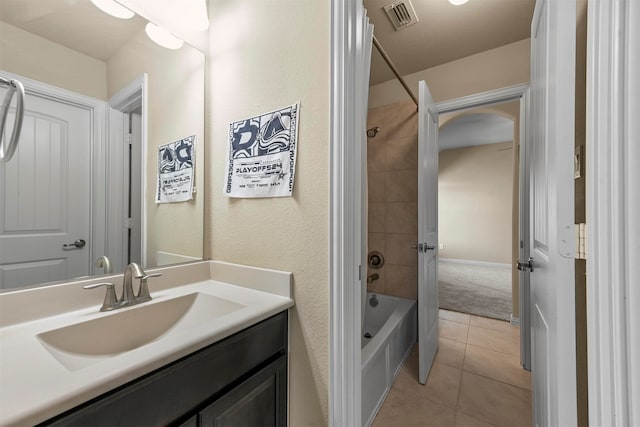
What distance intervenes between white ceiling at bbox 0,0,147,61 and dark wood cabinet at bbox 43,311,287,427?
1204 mm

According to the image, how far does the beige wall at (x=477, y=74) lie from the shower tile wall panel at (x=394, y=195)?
0.24m

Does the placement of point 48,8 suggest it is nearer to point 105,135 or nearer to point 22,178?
point 105,135

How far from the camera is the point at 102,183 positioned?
1.02 m

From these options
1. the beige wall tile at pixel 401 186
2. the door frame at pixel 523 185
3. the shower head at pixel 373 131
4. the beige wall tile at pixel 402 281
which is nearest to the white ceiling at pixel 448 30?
the door frame at pixel 523 185

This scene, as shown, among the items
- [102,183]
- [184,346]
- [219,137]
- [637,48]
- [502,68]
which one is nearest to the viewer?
[637,48]

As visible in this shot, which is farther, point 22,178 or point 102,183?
point 102,183

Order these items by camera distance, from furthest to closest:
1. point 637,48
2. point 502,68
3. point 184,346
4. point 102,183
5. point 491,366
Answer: point 502,68, point 491,366, point 102,183, point 184,346, point 637,48

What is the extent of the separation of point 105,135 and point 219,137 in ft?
1.52

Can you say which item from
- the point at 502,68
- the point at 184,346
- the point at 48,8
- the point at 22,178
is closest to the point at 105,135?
the point at 22,178

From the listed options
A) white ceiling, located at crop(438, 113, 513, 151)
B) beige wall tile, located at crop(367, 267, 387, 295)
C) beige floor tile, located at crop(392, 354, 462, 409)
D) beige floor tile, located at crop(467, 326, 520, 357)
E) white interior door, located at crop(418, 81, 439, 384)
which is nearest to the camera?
beige floor tile, located at crop(392, 354, 462, 409)

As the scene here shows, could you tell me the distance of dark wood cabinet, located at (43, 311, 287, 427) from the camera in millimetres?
568

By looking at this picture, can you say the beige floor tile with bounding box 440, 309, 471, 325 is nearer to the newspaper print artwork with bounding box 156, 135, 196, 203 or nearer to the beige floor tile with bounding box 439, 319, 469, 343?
the beige floor tile with bounding box 439, 319, 469, 343

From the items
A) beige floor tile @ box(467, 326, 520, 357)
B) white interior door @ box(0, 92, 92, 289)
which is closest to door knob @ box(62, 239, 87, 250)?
white interior door @ box(0, 92, 92, 289)

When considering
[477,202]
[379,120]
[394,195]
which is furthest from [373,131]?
[477,202]
